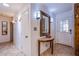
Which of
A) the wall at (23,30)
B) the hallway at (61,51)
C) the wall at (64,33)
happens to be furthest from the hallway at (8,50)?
the wall at (64,33)

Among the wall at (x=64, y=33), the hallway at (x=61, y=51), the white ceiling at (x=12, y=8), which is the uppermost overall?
the white ceiling at (x=12, y=8)

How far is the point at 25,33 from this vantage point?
71.9 inches

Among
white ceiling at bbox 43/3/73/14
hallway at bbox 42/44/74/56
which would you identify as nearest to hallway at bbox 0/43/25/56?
hallway at bbox 42/44/74/56

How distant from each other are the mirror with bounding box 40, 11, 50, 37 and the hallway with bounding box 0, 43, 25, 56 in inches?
20.6

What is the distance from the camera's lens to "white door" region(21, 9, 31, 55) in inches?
70.4

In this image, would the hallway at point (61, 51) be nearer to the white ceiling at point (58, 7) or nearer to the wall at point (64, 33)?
the wall at point (64, 33)

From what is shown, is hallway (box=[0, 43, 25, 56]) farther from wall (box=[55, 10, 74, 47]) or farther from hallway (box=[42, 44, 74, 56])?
wall (box=[55, 10, 74, 47])

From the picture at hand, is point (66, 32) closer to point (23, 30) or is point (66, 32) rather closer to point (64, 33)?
point (64, 33)

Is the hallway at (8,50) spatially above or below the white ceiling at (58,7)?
below

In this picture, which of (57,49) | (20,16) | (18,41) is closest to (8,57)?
(18,41)

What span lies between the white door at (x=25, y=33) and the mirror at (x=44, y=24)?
0.86 ft

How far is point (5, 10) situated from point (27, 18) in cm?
40

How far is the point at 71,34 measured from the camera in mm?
1791

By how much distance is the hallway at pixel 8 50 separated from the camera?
1761mm
